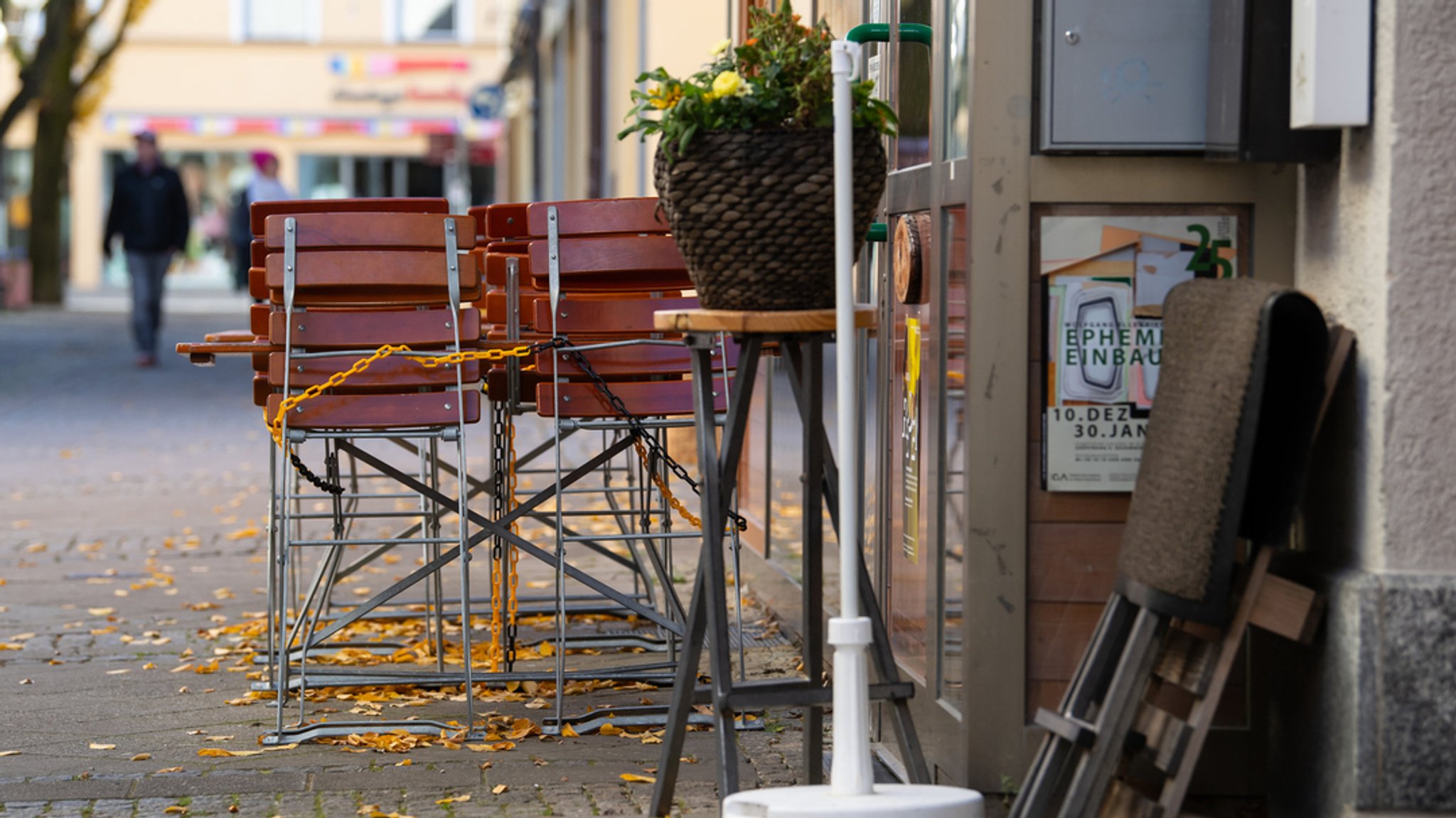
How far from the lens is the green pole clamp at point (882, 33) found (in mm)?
4047

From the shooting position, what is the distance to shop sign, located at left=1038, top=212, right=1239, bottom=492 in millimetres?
3576

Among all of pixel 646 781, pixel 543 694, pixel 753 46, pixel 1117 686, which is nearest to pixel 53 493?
pixel 543 694

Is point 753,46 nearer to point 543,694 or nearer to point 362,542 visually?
point 362,542

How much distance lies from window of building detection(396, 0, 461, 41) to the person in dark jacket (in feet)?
83.3

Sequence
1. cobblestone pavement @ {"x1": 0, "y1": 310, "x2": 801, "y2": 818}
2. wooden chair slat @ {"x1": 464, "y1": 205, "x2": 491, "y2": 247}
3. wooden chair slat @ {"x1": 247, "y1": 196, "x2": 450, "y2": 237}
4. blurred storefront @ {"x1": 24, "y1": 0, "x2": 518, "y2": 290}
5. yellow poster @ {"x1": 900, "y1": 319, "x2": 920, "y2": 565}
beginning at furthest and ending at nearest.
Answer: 1. blurred storefront @ {"x1": 24, "y1": 0, "x2": 518, "y2": 290}
2. wooden chair slat @ {"x1": 464, "y1": 205, "x2": 491, "y2": 247}
3. wooden chair slat @ {"x1": 247, "y1": 196, "x2": 450, "y2": 237}
4. yellow poster @ {"x1": 900, "y1": 319, "x2": 920, "y2": 565}
5. cobblestone pavement @ {"x1": 0, "y1": 310, "x2": 801, "y2": 818}

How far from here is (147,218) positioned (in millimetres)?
16000

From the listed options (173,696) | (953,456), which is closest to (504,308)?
(173,696)

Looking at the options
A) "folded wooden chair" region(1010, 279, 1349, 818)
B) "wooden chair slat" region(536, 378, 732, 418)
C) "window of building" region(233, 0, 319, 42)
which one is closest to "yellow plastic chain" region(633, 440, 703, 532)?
"wooden chair slat" region(536, 378, 732, 418)

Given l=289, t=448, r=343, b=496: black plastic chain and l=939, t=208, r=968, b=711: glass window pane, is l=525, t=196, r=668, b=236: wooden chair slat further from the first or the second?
l=939, t=208, r=968, b=711: glass window pane

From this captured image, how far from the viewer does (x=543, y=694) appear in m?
4.98

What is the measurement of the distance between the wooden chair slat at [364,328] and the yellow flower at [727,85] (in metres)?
1.32

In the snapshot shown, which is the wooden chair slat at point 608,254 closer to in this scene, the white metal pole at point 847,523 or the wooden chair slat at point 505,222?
the wooden chair slat at point 505,222

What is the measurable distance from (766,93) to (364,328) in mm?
1483

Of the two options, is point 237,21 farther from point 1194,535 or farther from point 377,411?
point 1194,535
